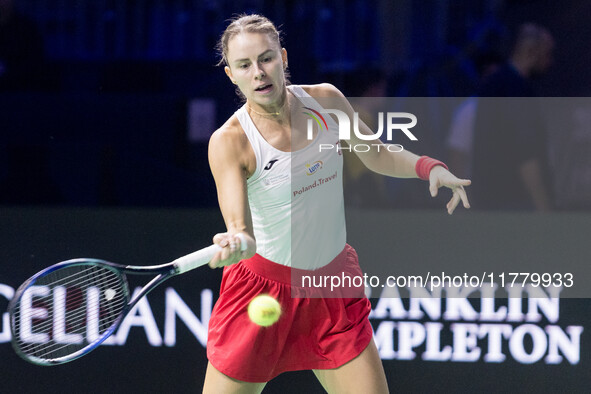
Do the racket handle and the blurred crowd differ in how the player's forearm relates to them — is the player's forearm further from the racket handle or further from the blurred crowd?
the racket handle

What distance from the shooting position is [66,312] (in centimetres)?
366

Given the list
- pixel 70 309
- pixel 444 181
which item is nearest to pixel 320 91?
pixel 444 181

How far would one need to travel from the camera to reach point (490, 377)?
373cm

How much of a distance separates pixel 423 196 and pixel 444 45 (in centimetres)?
67

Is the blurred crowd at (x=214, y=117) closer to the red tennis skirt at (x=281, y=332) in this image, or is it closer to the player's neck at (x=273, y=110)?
the player's neck at (x=273, y=110)

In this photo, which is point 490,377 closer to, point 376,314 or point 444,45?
point 376,314

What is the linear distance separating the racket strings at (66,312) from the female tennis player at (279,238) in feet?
1.64

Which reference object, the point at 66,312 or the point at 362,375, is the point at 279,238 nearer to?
the point at 362,375

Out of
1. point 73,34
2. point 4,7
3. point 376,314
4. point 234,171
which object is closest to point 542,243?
point 376,314

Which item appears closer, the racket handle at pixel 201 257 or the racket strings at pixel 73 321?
the racket handle at pixel 201 257

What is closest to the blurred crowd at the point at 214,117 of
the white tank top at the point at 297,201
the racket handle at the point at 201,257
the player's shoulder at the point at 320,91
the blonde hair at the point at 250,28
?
the player's shoulder at the point at 320,91

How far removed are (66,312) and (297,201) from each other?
133 cm

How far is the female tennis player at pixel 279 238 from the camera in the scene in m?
2.78

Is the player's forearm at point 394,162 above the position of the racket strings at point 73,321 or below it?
above
